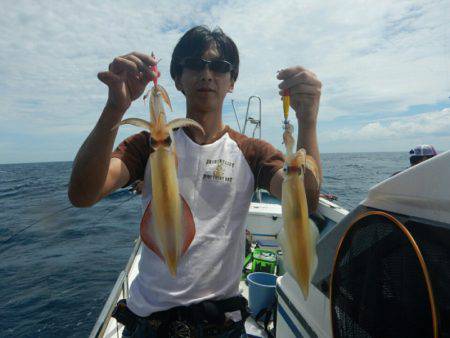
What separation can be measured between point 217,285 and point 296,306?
1084mm

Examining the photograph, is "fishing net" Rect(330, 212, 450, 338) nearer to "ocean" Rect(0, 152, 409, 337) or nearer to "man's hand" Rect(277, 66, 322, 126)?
"man's hand" Rect(277, 66, 322, 126)

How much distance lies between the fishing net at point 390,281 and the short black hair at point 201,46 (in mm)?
1640

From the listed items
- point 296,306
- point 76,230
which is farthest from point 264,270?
point 76,230

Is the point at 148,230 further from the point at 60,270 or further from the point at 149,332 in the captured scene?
the point at 60,270

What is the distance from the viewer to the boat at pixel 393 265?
5.46ft

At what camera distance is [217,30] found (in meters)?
2.87

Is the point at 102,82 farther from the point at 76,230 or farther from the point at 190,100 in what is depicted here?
the point at 76,230

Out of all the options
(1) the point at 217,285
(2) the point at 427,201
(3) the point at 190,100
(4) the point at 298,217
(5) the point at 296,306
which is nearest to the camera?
(4) the point at 298,217

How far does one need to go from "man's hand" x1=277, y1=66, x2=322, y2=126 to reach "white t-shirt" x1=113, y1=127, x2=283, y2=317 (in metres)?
0.48

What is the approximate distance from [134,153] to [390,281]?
1.87m

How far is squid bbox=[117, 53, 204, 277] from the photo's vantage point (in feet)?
5.17

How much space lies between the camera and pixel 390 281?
189 cm

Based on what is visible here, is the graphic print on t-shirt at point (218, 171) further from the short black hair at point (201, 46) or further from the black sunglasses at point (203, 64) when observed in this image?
the short black hair at point (201, 46)

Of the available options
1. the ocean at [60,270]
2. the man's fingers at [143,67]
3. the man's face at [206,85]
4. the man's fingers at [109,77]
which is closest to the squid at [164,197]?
the man's fingers at [143,67]
